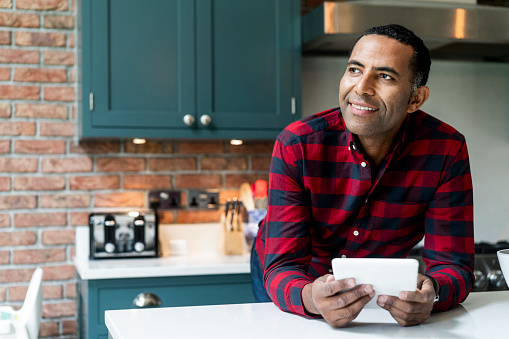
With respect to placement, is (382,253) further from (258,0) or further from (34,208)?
(34,208)

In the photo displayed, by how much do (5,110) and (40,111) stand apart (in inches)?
5.8

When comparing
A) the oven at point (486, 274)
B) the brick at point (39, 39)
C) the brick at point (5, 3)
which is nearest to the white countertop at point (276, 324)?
the oven at point (486, 274)

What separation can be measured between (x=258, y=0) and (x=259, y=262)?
1.32m

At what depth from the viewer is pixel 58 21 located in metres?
2.85

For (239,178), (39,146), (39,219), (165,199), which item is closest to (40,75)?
(39,146)

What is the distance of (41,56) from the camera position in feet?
9.30

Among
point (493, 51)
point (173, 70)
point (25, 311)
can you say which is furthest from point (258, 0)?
point (25, 311)

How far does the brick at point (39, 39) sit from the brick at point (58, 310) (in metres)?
1.17

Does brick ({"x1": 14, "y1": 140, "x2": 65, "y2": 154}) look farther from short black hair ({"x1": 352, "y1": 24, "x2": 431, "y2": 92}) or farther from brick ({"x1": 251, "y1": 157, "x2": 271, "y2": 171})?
short black hair ({"x1": 352, "y1": 24, "x2": 431, "y2": 92})

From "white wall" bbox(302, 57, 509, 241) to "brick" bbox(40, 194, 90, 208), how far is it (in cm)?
175

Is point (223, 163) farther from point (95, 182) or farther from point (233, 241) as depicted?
point (95, 182)

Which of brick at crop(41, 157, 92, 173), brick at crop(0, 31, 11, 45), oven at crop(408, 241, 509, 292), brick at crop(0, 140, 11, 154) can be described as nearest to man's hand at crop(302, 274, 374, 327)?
oven at crop(408, 241, 509, 292)

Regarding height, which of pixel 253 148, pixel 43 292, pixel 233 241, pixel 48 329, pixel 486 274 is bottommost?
pixel 48 329

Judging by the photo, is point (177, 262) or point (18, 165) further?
point (18, 165)
